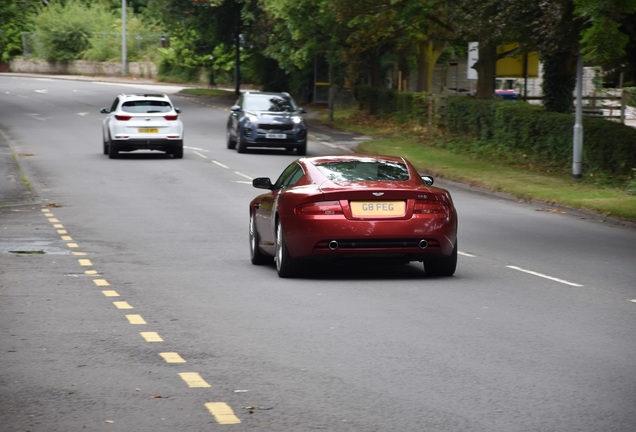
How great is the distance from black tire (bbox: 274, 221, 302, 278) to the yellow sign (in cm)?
3117

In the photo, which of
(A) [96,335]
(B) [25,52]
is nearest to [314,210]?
(A) [96,335]

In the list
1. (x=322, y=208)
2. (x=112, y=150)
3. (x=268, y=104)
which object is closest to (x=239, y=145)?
(x=268, y=104)

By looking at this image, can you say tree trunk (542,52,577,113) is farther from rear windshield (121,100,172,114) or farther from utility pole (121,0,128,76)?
utility pole (121,0,128,76)

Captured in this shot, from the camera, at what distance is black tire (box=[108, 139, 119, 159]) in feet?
118

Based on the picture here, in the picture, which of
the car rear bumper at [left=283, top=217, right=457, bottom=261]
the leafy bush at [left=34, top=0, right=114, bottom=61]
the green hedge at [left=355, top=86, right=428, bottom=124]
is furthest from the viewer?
the leafy bush at [left=34, top=0, right=114, bottom=61]

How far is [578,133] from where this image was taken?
1130 inches

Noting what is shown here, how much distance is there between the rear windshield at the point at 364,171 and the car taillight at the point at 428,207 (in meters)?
Result: 0.64

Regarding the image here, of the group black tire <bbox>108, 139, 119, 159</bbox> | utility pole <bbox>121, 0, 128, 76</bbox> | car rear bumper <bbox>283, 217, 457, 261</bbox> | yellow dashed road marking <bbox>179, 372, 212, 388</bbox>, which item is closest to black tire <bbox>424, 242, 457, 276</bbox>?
car rear bumper <bbox>283, 217, 457, 261</bbox>

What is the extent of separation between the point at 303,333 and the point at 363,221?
10.9ft

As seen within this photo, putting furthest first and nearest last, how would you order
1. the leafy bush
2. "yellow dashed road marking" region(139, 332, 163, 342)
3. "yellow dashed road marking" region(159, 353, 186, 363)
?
the leafy bush, "yellow dashed road marking" region(139, 332, 163, 342), "yellow dashed road marking" region(159, 353, 186, 363)

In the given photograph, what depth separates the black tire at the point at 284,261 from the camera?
46.6ft

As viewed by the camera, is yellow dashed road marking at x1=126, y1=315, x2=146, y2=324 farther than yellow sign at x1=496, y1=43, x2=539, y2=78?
No

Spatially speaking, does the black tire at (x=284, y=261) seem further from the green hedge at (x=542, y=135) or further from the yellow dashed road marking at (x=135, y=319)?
the green hedge at (x=542, y=135)

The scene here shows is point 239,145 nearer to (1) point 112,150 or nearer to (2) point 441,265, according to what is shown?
(1) point 112,150
